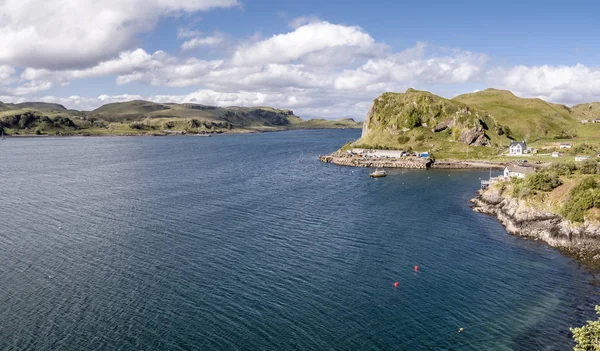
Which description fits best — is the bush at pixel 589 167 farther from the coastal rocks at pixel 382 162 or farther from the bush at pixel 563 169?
the coastal rocks at pixel 382 162

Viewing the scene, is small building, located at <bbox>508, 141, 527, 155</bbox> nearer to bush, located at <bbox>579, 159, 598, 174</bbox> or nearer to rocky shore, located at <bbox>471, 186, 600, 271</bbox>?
bush, located at <bbox>579, 159, 598, 174</bbox>

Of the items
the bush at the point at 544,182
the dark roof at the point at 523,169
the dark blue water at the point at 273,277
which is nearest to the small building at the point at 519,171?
the dark roof at the point at 523,169

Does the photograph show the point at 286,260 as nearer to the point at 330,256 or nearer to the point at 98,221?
the point at 330,256

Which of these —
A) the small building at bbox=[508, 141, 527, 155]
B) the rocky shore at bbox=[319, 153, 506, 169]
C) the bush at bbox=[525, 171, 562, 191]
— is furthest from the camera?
the small building at bbox=[508, 141, 527, 155]

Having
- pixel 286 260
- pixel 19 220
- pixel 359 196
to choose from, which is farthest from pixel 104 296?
pixel 359 196

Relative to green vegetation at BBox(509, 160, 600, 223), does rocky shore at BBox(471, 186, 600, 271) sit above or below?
below

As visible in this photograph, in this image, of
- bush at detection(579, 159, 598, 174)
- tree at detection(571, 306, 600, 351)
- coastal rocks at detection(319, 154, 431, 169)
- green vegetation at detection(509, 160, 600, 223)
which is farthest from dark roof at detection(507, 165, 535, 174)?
tree at detection(571, 306, 600, 351)
